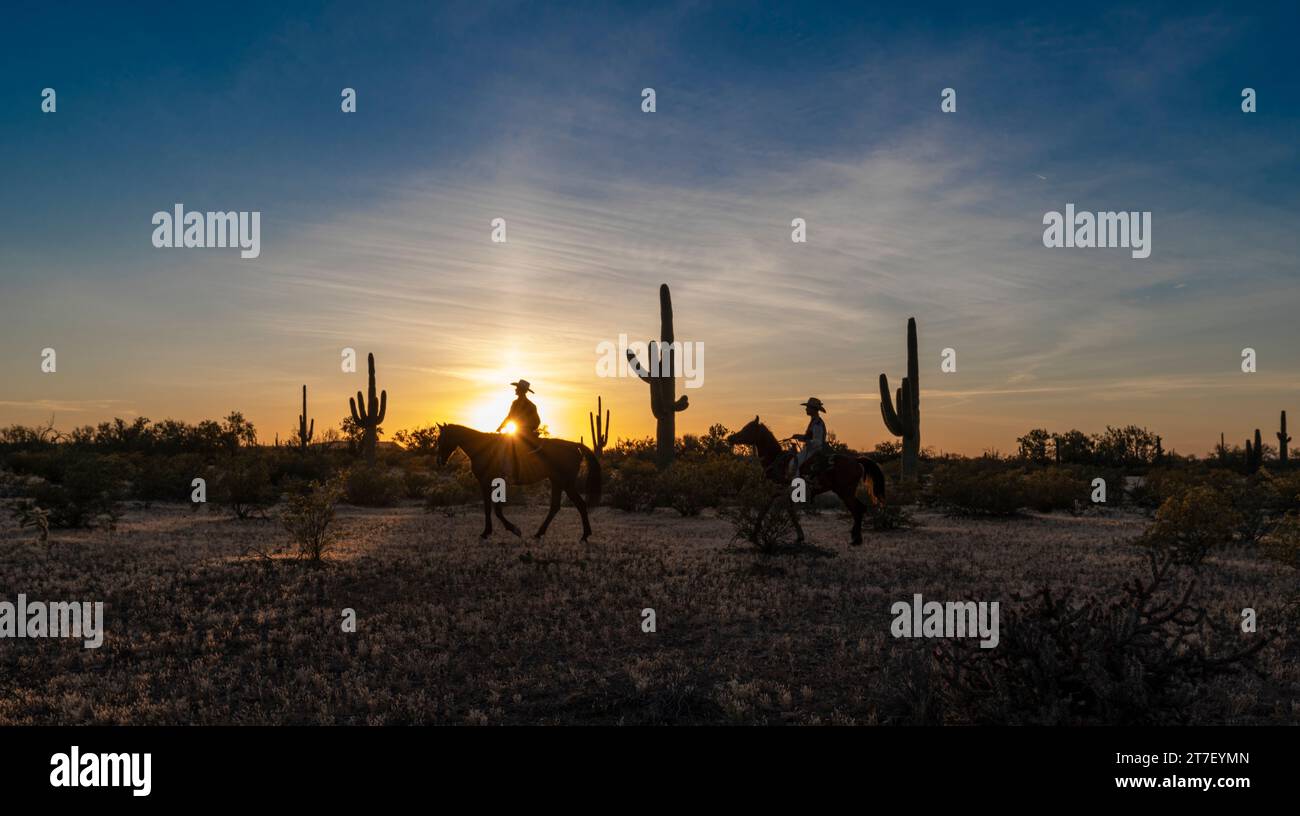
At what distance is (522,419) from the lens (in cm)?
1562

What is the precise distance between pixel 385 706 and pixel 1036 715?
4.80m

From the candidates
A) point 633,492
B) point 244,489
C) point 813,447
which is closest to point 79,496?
point 244,489

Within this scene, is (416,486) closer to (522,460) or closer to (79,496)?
(79,496)

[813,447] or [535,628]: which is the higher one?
[813,447]

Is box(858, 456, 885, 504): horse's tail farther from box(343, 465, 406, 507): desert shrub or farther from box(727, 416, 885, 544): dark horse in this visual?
box(343, 465, 406, 507): desert shrub

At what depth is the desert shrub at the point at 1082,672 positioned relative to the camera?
16.5 ft

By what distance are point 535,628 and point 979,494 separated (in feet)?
52.7

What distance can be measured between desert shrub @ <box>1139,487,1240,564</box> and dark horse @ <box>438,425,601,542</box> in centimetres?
992

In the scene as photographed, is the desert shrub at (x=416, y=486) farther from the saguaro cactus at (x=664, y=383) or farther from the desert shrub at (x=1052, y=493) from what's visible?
the desert shrub at (x=1052, y=493)

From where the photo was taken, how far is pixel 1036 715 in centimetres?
515

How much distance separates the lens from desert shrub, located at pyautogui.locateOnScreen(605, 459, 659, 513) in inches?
947
